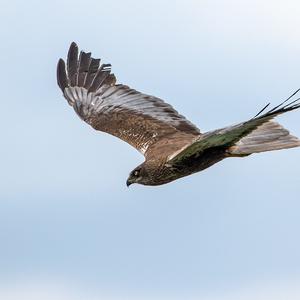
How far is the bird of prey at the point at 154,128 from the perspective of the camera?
15.6 m

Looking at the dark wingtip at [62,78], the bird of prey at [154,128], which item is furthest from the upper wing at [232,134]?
the dark wingtip at [62,78]

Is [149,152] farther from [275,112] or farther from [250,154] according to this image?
[275,112]

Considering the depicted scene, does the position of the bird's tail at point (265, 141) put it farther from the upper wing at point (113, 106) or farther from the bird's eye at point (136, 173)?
the upper wing at point (113, 106)

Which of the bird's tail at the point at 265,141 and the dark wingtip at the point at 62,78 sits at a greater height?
the dark wingtip at the point at 62,78

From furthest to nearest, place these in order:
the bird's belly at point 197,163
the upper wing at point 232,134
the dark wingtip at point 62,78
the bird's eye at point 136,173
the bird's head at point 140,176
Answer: the dark wingtip at point 62,78 → the bird's eye at point 136,173 → the bird's head at point 140,176 → the bird's belly at point 197,163 → the upper wing at point 232,134

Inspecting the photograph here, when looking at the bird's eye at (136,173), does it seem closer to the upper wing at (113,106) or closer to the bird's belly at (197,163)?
the bird's belly at (197,163)

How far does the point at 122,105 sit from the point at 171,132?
1.75 metres

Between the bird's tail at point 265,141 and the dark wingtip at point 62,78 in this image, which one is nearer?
the bird's tail at point 265,141

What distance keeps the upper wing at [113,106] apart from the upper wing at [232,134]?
2.14m

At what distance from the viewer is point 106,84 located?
20.6 m

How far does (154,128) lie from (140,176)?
1.85 meters

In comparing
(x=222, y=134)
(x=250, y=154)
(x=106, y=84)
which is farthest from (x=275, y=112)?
(x=106, y=84)

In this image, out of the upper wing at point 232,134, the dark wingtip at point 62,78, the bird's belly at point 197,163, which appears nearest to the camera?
the upper wing at point 232,134

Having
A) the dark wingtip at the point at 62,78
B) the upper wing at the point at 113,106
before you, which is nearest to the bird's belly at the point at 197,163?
the upper wing at the point at 113,106
